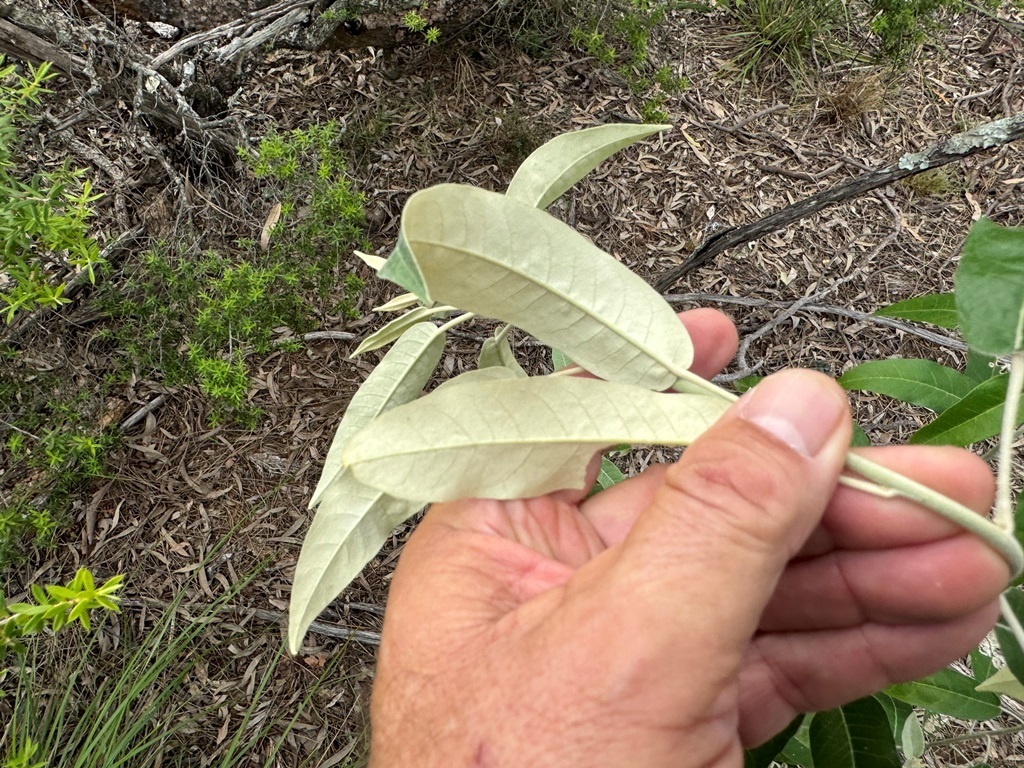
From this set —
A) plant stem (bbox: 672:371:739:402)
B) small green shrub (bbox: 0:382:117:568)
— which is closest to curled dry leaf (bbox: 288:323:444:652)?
plant stem (bbox: 672:371:739:402)

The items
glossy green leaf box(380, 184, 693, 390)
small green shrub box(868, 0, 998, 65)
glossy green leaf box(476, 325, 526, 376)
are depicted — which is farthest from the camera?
small green shrub box(868, 0, 998, 65)

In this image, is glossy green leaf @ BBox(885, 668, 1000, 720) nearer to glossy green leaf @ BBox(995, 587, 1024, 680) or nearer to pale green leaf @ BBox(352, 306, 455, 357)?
glossy green leaf @ BBox(995, 587, 1024, 680)

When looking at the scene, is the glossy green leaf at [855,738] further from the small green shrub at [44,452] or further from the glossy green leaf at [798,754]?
the small green shrub at [44,452]

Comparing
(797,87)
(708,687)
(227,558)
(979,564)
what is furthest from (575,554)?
(797,87)

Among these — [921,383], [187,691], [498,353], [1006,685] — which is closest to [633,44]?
[921,383]

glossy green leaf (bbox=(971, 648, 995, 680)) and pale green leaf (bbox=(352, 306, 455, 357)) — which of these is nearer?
pale green leaf (bbox=(352, 306, 455, 357))

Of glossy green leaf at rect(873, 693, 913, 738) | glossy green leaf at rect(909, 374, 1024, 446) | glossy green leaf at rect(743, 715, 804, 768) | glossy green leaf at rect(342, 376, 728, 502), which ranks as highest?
glossy green leaf at rect(342, 376, 728, 502)

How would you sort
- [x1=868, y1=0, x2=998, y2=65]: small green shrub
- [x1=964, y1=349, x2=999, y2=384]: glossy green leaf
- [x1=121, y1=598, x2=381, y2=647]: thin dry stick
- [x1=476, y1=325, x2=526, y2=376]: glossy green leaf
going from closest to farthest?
[x1=476, y1=325, x2=526, y2=376]: glossy green leaf < [x1=964, y1=349, x2=999, y2=384]: glossy green leaf < [x1=121, y1=598, x2=381, y2=647]: thin dry stick < [x1=868, y1=0, x2=998, y2=65]: small green shrub

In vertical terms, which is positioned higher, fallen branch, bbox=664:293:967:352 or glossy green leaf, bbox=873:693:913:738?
fallen branch, bbox=664:293:967:352
